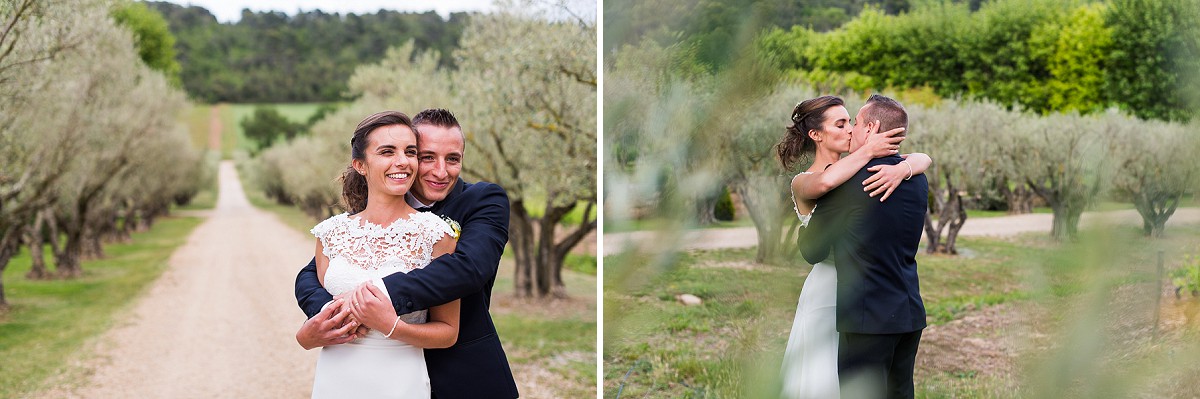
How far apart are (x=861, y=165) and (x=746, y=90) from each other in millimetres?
506

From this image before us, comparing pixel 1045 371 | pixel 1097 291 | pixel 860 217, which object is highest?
pixel 860 217

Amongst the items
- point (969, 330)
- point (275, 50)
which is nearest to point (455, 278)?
point (969, 330)

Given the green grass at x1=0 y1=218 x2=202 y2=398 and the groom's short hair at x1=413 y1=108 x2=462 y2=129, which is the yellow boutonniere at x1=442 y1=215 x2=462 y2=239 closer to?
the groom's short hair at x1=413 y1=108 x2=462 y2=129

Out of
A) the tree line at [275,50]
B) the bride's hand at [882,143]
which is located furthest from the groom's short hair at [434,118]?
the tree line at [275,50]

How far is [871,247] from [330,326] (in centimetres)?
115

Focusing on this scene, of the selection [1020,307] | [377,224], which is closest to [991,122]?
[1020,307]

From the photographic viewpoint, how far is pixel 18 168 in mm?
8773

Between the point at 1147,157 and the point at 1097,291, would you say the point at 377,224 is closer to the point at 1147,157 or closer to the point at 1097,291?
the point at 1097,291

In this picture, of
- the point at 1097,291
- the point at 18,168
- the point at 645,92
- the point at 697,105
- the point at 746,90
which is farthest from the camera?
the point at 18,168

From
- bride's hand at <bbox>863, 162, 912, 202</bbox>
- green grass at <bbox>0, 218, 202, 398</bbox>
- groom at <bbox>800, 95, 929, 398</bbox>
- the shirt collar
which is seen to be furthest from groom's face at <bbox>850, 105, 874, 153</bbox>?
green grass at <bbox>0, 218, 202, 398</bbox>

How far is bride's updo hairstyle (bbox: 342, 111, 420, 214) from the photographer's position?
1.58m

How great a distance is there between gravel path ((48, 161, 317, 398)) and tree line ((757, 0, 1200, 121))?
6.20 meters

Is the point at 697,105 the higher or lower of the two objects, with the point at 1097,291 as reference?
higher

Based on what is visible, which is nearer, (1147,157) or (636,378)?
(636,378)
